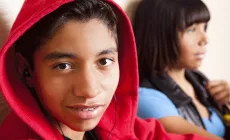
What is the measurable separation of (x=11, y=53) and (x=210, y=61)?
3.61 ft

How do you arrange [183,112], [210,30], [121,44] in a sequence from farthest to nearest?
1. [210,30]
2. [183,112]
3. [121,44]

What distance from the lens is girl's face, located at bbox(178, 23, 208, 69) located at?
3.68 feet

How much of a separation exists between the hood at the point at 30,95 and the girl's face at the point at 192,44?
1.27 ft

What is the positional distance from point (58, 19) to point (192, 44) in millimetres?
656

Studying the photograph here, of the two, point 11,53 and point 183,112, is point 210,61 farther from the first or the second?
point 11,53

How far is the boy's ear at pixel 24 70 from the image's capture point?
65cm

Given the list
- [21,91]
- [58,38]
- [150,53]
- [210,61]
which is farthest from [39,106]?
[210,61]

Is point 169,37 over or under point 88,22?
under

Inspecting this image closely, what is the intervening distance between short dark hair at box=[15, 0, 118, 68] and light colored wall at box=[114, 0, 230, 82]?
0.95m

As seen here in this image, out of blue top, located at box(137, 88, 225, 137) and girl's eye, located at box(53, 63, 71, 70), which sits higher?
girl's eye, located at box(53, 63, 71, 70)

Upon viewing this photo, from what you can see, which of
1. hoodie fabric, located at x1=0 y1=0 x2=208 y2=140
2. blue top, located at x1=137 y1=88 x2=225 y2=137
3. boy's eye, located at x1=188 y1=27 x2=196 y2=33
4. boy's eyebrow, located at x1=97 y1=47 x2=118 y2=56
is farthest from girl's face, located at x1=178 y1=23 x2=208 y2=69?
boy's eyebrow, located at x1=97 y1=47 x2=118 y2=56

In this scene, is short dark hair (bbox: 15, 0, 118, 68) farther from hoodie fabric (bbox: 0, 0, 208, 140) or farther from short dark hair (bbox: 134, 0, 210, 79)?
short dark hair (bbox: 134, 0, 210, 79)

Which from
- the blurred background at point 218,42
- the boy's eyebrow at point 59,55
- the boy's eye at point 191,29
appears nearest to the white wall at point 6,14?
the boy's eyebrow at point 59,55

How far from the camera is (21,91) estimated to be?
0.65 m
